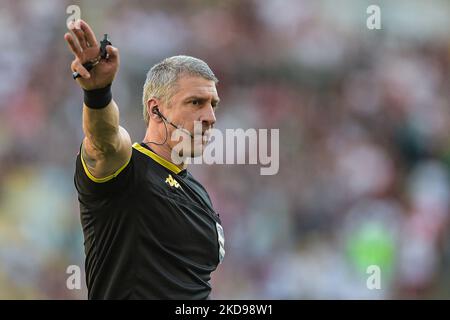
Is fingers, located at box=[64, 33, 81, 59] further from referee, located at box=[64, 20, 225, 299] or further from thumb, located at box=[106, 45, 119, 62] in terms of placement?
thumb, located at box=[106, 45, 119, 62]

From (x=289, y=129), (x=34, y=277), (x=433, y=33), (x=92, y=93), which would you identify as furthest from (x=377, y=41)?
(x=92, y=93)

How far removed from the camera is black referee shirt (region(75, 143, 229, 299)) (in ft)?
10.9

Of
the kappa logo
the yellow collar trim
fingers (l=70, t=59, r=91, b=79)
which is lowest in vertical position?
the kappa logo

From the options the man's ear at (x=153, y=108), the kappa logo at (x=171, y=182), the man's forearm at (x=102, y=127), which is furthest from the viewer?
the man's ear at (x=153, y=108)

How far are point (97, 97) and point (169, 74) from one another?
837mm

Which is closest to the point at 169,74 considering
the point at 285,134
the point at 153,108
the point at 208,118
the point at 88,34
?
the point at 153,108

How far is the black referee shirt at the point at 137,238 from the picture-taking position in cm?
332

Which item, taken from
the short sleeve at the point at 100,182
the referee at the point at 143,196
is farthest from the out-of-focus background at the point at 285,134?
the short sleeve at the point at 100,182

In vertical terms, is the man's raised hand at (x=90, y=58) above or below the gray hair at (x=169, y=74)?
below

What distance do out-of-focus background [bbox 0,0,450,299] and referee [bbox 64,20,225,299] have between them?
4413 mm

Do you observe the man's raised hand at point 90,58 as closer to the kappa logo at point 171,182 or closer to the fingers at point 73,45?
the fingers at point 73,45

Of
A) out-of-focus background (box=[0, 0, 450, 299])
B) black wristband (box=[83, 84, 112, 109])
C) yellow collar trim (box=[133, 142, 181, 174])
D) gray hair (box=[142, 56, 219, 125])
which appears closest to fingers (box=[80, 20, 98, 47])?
black wristband (box=[83, 84, 112, 109])

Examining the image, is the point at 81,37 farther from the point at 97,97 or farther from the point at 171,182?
the point at 171,182

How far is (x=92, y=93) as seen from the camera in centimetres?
306
